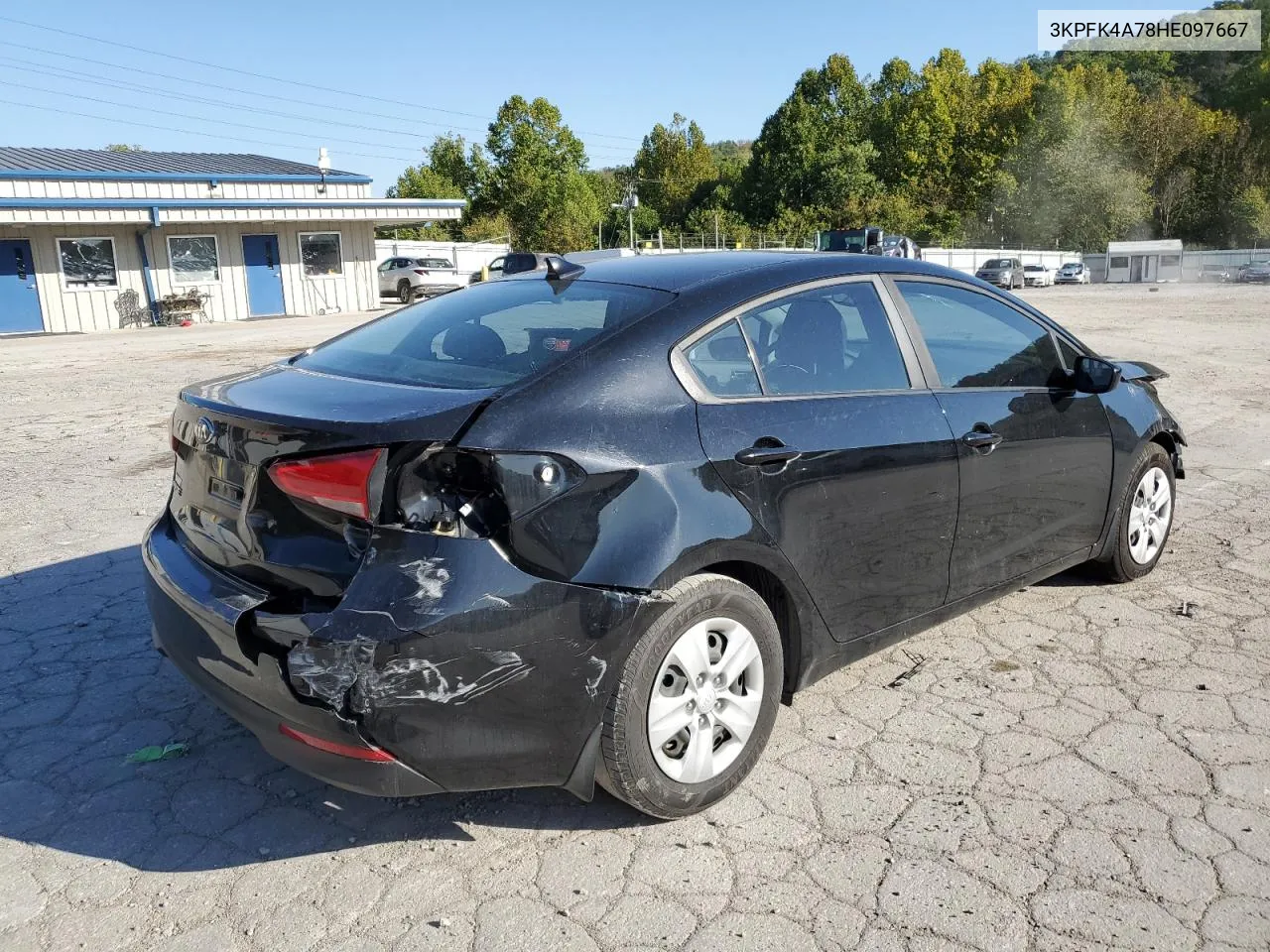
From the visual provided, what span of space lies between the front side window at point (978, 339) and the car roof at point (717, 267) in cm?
12

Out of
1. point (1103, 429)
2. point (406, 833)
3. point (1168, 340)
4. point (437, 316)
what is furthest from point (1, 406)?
point (1168, 340)

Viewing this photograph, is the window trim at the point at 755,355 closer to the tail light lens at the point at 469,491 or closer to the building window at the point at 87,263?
the tail light lens at the point at 469,491

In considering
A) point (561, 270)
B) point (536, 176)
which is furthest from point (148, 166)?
point (536, 176)

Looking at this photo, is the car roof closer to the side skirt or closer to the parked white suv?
the side skirt

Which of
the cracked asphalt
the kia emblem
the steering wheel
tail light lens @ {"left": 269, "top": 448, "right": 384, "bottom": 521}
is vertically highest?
the steering wheel

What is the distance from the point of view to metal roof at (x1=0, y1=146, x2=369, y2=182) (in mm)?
25031

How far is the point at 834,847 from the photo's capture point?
2.70 meters

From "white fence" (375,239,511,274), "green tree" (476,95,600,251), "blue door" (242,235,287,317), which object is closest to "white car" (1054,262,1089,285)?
"green tree" (476,95,600,251)

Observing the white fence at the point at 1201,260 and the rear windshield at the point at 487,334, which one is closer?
the rear windshield at the point at 487,334

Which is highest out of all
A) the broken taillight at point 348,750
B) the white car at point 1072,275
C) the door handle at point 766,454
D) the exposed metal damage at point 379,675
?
the door handle at point 766,454

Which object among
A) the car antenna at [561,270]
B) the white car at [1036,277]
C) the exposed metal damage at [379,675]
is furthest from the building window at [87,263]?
the white car at [1036,277]

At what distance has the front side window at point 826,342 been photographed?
314 cm

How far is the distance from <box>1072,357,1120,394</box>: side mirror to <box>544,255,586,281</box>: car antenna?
2107 millimetres

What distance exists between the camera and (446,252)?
1655 inches
